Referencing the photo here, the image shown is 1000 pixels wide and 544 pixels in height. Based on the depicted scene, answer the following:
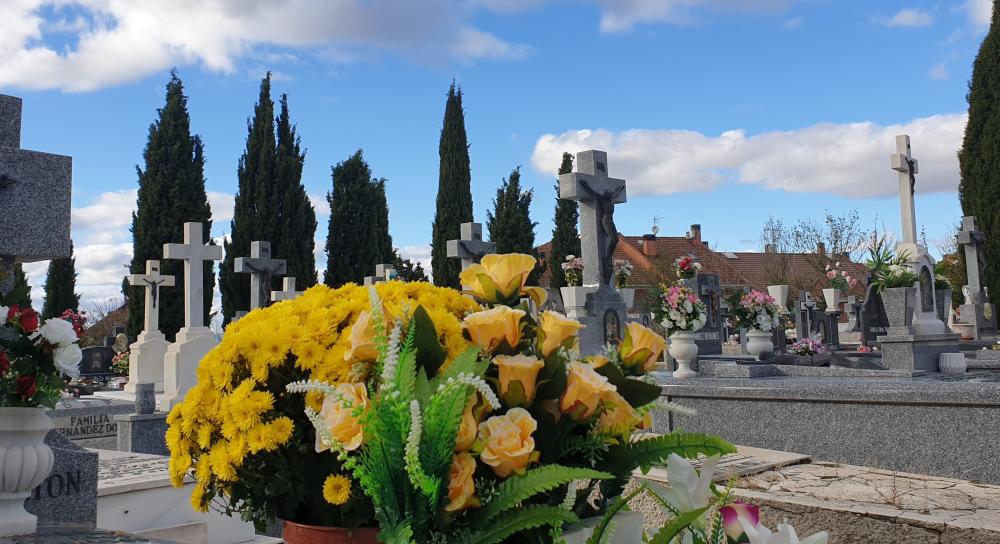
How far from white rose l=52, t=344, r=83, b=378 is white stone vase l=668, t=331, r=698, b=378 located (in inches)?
233

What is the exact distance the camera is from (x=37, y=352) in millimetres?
3234

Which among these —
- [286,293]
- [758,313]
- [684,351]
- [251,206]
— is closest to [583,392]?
[684,351]

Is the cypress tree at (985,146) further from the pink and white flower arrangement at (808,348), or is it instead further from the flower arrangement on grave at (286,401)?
the flower arrangement on grave at (286,401)

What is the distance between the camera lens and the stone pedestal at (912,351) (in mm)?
8055

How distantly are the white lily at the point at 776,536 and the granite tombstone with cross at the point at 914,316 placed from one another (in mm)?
7561

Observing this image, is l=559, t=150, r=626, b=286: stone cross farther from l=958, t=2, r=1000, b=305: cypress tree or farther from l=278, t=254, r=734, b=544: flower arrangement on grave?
l=958, t=2, r=1000, b=305: cypress tree

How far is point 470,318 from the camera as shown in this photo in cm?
130

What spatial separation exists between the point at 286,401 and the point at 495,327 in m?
0.45

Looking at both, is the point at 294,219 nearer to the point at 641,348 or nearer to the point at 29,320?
the point at 29,320

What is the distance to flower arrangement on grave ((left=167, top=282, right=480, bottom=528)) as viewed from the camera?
1.34 m

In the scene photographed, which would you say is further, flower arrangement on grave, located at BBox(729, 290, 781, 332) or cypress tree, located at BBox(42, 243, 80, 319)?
cypress tree, located at BBox(42, 243, 80, 319)

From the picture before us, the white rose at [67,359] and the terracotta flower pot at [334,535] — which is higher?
the white rose at [67,359]

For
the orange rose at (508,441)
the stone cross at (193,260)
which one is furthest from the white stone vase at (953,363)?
the stone cross at (193,260)

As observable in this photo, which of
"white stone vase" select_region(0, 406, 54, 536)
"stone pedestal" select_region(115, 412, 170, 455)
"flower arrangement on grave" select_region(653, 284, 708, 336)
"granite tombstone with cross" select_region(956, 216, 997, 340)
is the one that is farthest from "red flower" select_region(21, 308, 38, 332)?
"granite tombstone with cross" select_region(956, 216, 997, 340)
